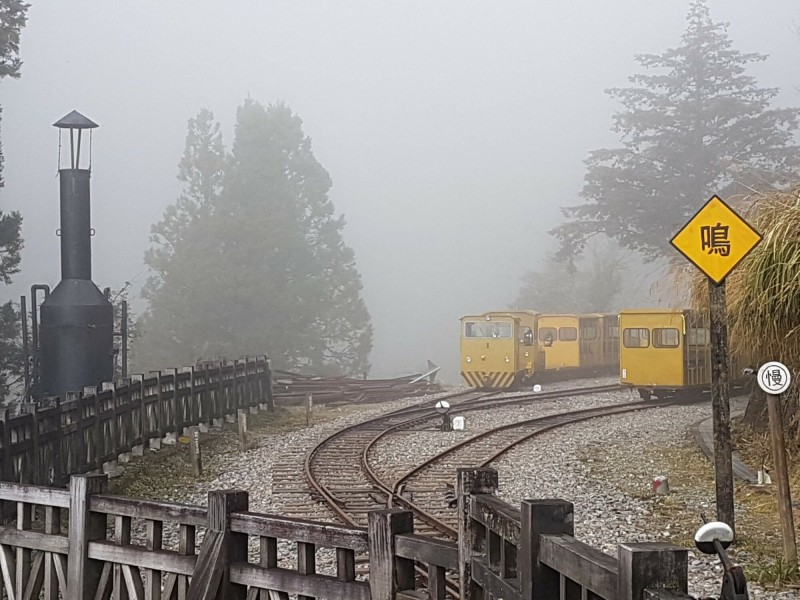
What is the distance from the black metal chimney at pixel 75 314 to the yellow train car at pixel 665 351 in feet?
37.8

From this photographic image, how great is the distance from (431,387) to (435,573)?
26.1 metres

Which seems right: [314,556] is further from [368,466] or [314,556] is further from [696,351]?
[696,351]

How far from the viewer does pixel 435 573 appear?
4.44 metres

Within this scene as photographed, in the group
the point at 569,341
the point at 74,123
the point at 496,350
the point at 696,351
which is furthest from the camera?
the point at 569,341

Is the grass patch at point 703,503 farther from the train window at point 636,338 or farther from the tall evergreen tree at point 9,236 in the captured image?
the tall evergreen tree at point 9,236

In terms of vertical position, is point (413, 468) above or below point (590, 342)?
below

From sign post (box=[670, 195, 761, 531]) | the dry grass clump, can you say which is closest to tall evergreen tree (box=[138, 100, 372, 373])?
the dry grass clump

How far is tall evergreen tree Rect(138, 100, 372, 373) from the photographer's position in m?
39.3

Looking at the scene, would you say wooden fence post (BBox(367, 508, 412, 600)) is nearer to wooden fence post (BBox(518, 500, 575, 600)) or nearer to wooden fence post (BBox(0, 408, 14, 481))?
wooden fence post (BBox(518, 500, 575, 600))

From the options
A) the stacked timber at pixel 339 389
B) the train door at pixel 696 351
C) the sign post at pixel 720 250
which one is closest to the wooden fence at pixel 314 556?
the sign post at pixel 720 250

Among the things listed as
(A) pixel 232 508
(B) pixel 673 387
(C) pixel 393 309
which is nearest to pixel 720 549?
(A) pixel 232 508

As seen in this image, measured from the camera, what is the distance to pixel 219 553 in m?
5.00

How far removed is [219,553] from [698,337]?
20.2 metres

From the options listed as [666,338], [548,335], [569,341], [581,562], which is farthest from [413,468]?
[569,341]
